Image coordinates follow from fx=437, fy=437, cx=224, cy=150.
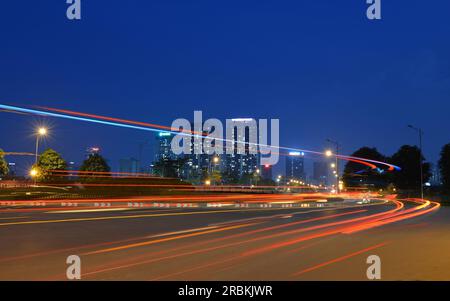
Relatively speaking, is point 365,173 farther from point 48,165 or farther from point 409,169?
point 48,165

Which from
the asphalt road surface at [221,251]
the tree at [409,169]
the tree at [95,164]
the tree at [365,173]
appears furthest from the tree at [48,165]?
the tree at [365,173]

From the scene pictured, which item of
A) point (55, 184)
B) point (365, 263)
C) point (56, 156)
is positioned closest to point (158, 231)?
point (365, 263)

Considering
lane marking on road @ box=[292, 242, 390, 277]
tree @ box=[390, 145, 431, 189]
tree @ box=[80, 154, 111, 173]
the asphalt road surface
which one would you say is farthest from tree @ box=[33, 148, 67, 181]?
tree @ box=[390, 145, 431, 189]

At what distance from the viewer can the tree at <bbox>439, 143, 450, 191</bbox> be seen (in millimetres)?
71500

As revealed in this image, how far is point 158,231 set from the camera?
15.2 metres

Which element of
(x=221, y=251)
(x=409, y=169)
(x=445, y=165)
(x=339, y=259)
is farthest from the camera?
(x=409, y=169)

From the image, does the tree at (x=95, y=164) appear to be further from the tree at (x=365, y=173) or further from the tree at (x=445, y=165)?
the tree at (x=365, y=173)

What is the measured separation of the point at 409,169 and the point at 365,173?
2258cm

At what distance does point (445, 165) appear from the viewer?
2872 inches

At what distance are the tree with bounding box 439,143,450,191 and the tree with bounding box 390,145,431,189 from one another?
11.7 metres

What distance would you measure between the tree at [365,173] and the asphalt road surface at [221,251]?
91.6 m

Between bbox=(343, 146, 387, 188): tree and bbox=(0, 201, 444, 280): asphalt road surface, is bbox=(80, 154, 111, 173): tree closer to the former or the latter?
bbox=(0, 201, 444, 280): asphalt road surface

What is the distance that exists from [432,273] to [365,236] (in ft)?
19.5

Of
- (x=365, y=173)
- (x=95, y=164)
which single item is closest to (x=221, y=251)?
(x=95, y=164)
